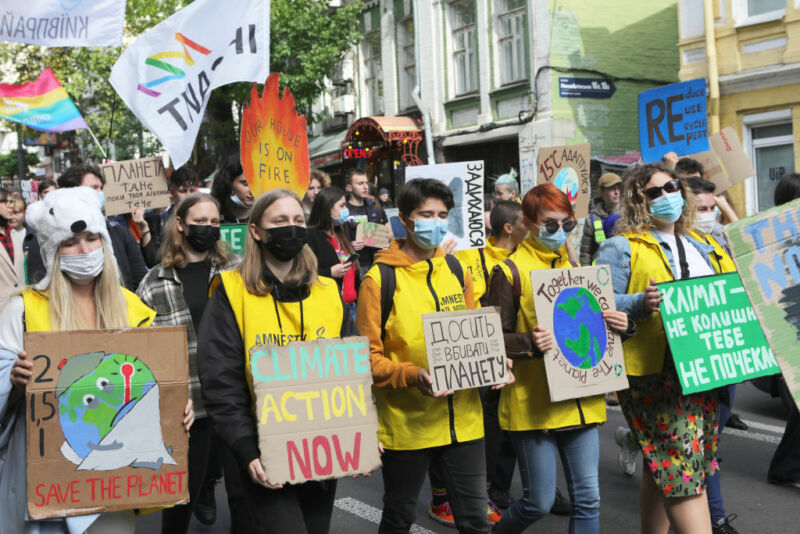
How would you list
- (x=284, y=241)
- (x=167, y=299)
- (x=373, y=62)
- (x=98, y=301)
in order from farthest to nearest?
1. (x=373, y=62)
2. (x=167, y=299)
3. (x=284, y=241)
4. (x=98, y=301)

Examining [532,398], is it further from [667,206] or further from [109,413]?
[109,413]

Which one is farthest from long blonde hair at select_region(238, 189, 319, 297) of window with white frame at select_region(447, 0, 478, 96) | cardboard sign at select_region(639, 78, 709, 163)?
window with white frame at select_region(447, 0, 478, 96)

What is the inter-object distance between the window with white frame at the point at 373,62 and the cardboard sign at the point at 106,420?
827 inches

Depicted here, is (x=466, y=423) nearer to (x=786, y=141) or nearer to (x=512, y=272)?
(x=512, y=272)

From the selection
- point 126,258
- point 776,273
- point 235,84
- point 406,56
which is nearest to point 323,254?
point 126,258

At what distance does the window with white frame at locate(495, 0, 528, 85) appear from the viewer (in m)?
18.9

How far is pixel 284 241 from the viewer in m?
3.35

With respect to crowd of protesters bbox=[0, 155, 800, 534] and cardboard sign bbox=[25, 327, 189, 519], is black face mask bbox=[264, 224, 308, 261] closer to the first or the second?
crowd of protesters bbox=[0, 155, 800, 534]

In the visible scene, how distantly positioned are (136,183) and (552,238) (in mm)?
4834

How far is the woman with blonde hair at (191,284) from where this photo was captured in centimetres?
428

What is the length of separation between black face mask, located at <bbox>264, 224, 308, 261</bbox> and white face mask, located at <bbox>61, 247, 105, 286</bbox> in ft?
2.03

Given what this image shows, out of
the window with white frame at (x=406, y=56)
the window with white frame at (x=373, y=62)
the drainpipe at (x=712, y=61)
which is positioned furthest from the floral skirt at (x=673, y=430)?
the window with white frame at (x=373, y=62)

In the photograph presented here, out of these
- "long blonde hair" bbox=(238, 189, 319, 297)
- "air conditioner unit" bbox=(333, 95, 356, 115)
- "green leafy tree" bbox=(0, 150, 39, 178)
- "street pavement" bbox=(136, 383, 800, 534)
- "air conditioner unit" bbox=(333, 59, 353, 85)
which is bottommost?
"street pavement" bbox=(136, 383, 800, 534)

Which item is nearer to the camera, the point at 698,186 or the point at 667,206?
the point at 667,206
